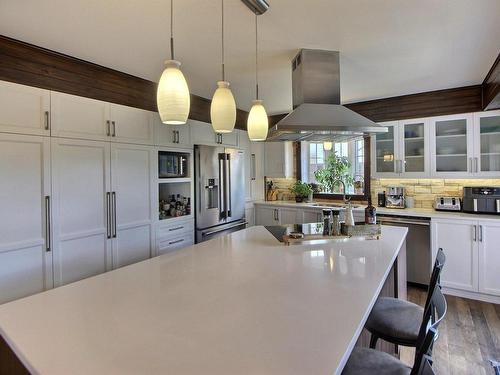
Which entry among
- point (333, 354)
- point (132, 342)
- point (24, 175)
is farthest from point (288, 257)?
point (24, 175)

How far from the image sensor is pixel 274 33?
207 centimetres

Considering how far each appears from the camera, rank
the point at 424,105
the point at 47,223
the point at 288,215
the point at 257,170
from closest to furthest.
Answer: the point at 47,223 < the point at 424,105 < the point at 288,215 < the point at 257,170

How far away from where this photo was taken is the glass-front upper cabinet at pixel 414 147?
3.59 metres

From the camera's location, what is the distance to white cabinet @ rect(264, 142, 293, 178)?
193 inches

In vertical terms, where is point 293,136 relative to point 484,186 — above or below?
above

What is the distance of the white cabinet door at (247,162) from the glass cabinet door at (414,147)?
88.5 inches

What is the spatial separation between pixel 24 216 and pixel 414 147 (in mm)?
4156

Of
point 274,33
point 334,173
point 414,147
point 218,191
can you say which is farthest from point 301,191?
point 274,33

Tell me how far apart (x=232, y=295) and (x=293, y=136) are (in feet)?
5.26

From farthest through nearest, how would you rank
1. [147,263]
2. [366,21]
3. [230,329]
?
[366,21]
[147,263]
[230,329]

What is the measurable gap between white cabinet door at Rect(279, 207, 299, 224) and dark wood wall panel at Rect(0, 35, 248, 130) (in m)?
2.47

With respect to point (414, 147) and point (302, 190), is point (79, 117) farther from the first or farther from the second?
point (414, 147)

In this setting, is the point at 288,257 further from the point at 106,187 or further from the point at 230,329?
the point at 106,187

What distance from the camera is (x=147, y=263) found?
1.78m
